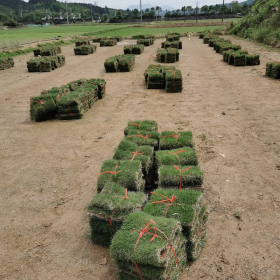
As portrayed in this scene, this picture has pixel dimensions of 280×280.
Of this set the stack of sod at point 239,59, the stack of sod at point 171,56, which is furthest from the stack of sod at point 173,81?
the stack of sod at point 171,56

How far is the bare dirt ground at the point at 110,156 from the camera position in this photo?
5.26m

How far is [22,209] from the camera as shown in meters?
6.88

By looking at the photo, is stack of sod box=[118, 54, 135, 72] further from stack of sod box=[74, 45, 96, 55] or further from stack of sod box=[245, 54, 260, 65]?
stack of sod box=[74, 45, 96, 55]

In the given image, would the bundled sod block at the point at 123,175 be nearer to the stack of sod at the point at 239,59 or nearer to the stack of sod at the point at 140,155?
the stack of sod at the point at 140,155

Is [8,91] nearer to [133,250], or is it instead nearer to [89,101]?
[89,101]

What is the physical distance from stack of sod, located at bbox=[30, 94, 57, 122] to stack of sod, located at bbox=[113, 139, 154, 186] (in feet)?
21.8

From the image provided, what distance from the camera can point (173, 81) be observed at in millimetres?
15805

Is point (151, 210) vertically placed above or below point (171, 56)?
above

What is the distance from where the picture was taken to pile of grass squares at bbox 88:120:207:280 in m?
4.18

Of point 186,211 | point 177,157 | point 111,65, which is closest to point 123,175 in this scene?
point 177,157


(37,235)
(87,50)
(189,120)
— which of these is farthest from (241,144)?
(87,50)

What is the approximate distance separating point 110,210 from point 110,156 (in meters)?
4.07

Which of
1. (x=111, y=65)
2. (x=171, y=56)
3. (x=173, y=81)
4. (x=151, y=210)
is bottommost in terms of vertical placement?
(x=171, y=56)

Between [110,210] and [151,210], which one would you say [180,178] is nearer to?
[151,210]
